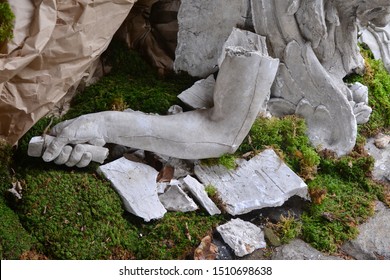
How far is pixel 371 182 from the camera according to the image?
272 cm

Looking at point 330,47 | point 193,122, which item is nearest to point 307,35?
point 330,47

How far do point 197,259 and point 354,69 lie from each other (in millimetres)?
1373

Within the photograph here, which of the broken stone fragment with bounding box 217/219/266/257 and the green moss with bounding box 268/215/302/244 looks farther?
the green moss with bounding box 268/215/302/244

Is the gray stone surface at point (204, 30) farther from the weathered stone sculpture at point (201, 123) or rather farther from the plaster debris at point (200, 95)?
the weathered stone sculpture at point (201, 123)

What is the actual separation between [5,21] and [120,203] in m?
0.75

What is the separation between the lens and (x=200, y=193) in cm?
243

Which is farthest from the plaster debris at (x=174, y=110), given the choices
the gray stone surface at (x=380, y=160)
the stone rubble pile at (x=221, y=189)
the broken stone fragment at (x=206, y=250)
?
the gray stone surface at (x=380, y=160)

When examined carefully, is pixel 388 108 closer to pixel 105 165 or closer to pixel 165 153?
pixel 165 153

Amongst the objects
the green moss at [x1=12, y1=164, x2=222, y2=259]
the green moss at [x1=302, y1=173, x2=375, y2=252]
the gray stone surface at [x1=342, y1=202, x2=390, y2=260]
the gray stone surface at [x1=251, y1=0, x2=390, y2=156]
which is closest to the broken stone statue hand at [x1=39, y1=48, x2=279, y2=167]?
the green moss at [x1=12, y1=164, x2=222, y2=259]

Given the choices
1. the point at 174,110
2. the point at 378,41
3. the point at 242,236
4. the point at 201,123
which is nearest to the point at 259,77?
the point at 201,123

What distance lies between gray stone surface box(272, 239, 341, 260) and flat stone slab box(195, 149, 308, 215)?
179mm

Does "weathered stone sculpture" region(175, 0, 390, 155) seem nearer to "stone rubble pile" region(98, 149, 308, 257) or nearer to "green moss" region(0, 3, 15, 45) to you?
"stone rubble pile" region(98, 149, 308, 257)

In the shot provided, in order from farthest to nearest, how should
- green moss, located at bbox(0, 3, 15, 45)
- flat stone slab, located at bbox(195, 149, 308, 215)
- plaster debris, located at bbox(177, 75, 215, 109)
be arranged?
plaster debris, located at bbox(177, 75, 215, 109) < flat stone slab, located at bbox(195, 149, 308, 215) < green moss, located at bbox(0, 3, 15, 45)

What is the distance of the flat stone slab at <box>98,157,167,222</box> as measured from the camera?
2314 millimetres
